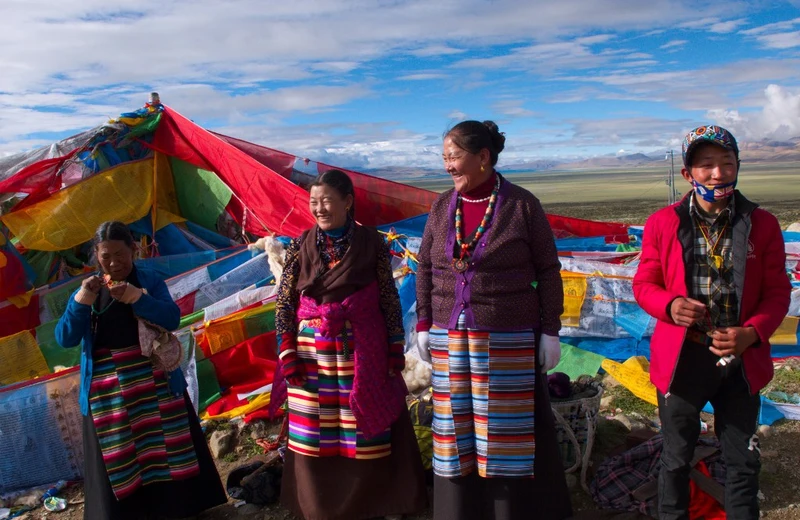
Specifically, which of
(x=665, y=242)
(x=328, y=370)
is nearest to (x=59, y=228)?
(x=328, y=370)

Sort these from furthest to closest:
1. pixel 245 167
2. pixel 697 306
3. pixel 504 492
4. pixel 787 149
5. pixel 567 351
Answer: pixel 787 149, pixel 245 167, pixel 567 351, pixel 504 492, pixel 697 306

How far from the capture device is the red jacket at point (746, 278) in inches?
87.9

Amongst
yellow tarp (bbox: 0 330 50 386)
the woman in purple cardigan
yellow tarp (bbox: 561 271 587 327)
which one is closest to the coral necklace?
the woman in purple cardigan

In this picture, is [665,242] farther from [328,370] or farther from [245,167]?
[245,167]

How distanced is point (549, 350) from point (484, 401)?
1.02 ft

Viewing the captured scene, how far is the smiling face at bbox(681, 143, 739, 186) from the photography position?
2211 millimetres

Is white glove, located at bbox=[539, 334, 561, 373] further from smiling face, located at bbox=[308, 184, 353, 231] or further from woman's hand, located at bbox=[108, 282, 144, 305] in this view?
woman's hand, located at bbox=[108, 282, 144, 305]

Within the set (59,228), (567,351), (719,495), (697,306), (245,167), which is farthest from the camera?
(245,167)

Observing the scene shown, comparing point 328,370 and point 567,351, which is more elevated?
point 328,370

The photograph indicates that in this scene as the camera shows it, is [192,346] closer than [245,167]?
Yes

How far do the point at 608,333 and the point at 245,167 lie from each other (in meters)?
3.67

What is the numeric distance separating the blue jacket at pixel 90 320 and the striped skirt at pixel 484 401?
1095 mm

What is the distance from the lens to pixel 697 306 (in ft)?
7.14

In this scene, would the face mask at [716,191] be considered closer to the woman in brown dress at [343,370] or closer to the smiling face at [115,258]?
the woman in brown dress at [343,370]
